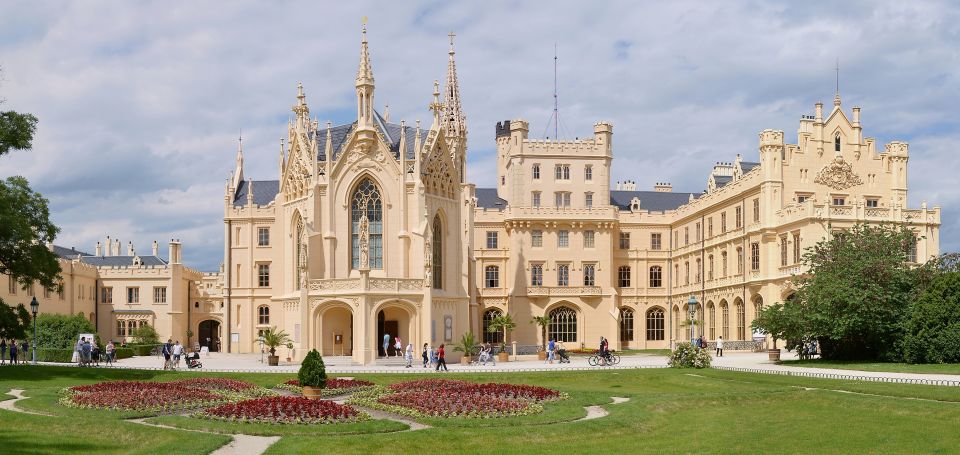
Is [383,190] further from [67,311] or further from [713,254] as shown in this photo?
[67,311]

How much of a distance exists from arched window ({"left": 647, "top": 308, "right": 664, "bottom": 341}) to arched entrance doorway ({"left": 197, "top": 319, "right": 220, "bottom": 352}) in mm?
38200

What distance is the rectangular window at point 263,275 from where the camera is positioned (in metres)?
81.6

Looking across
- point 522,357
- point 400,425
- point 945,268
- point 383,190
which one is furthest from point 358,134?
point 400,425

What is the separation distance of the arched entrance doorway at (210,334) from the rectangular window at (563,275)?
103ft

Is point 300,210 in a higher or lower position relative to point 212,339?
higher

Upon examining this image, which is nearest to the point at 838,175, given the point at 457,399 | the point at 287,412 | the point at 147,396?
the point at 457,399

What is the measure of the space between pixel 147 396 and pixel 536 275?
186ft

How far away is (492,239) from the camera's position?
86.3 m

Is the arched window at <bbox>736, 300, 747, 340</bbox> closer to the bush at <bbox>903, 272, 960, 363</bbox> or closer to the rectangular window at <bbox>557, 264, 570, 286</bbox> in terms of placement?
the rectangular window at <bbox>557, 264, 570, 286</bbox>

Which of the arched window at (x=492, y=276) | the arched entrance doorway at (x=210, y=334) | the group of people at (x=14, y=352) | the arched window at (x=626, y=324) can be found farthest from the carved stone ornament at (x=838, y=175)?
the arched entrance doorway at (x=210, y=334)

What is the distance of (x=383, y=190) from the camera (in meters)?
63.7

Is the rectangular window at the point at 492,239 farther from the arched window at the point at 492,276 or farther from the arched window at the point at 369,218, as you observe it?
the arched window at the point at 369,218

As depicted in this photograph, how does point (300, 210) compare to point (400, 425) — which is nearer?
point (400, 425)

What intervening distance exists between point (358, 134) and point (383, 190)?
3788 millimetres
